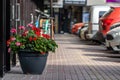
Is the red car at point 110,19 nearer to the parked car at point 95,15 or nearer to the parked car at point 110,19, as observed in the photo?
the parked car at point 110,19

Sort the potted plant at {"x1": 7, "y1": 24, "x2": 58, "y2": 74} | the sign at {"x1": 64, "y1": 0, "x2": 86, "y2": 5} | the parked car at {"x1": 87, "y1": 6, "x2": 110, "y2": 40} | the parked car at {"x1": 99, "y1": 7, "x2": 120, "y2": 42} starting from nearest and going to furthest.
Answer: the potted plant at {"x1": 7, "y1": 24, "x2": 58, "y2": 74}, the parked car at {"x1": 99, "y1": 7, "x2": 120, "y2": 42}, the parked car at {"x1": 87, "y1": 6, "x2": 110, "y2": 40}, the sign at {"x1": 64, "y1": 0, "x2": 86, "y2": 5}

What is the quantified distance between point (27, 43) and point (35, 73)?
78cm

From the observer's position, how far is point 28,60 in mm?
11914

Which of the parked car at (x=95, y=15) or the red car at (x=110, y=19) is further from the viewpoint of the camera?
the parked car at (x=95, y=15)

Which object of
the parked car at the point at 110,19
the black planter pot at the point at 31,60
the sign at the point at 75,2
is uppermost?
the sign at the point at 75,2

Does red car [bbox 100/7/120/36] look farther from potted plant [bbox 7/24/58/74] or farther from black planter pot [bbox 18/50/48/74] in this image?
black planter pot [bbox 18/50/48/74]

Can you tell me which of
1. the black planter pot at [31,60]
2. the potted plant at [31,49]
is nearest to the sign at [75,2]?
the potted plant at [31,49]

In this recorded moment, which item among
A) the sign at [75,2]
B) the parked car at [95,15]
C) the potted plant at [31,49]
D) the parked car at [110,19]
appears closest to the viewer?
the potted plant at [31,49]

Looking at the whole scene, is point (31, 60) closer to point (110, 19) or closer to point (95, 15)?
point (110, 19)

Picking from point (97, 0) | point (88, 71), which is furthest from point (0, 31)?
point (97, 0)

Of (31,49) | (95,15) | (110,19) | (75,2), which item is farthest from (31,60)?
(75,2)

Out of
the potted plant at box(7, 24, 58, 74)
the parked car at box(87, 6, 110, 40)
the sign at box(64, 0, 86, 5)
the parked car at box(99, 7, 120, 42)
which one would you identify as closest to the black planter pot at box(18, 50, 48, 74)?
the potted plant at box(7, 24, 58, 74)

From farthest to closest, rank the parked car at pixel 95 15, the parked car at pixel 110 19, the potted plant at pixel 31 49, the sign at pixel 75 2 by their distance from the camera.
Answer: the sign at pixel 75 2
the parked car at pixel 95 15
the parked car at pixel 110 19
the potted plant at pixel 31 49

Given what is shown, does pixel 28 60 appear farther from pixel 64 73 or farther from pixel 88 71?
pixel 88 71
